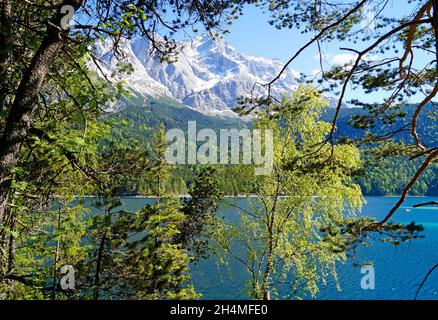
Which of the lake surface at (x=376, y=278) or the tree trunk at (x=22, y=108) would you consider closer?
the tree trunk at (x=22, y=108)

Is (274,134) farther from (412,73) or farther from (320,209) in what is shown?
(412,73)

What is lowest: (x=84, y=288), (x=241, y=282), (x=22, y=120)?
(x=241, y=282)

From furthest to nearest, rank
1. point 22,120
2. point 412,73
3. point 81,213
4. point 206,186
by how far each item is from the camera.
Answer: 1. point 206,186
2. point 81,213
3. point 412,73
4. point 22,120

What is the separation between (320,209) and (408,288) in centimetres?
1819

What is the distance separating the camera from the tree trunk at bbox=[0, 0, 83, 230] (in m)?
3.61

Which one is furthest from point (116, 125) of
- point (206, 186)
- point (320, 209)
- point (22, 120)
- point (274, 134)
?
point (206, 186)

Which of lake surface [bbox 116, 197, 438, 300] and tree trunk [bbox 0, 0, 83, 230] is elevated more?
tree trunk [bbox 0, 0, 83, 230]

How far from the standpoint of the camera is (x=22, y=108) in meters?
3.69

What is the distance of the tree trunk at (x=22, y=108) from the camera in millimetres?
3605

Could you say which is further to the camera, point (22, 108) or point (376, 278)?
point (376, 278)

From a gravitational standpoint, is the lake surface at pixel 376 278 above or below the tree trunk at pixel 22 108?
below

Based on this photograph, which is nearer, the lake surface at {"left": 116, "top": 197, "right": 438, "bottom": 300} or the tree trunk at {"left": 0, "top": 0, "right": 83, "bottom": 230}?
the tree trunk at {"left": 0, "top": 0, "right": 83, "bottom": 230}

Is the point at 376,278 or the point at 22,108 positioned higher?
the point at 22,108
